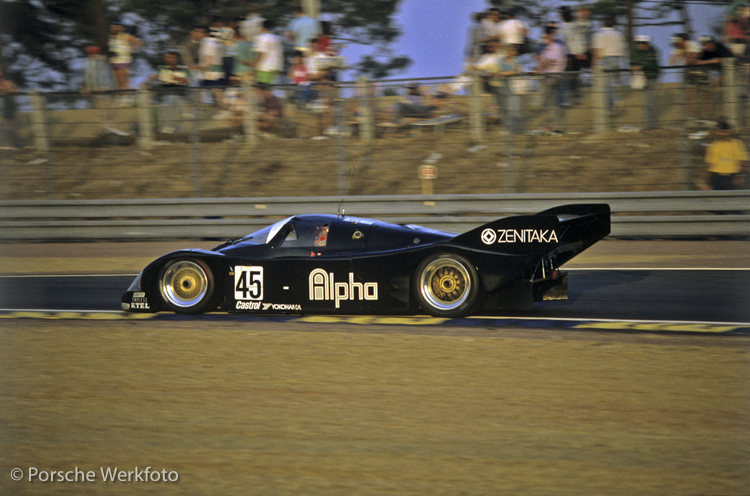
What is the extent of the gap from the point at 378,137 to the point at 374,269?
5.87 m

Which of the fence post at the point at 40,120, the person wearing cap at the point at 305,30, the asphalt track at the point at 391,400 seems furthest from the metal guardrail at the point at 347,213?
the asphalt track at the point at 391,400

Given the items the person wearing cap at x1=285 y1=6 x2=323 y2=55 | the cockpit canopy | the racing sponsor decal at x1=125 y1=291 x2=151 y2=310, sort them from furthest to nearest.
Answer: the person wearing cap at x1=285 y1=6 x2=323 y2=55
the racing sponsor decal at x1=125 y1=291 x2=151 y2=310
the cockpit canopy

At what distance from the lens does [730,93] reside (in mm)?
10992

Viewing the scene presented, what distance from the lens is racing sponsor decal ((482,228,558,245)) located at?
6.41 metres

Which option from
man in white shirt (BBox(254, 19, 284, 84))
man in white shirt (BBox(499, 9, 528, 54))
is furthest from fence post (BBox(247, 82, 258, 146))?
man in white shirt (BBox(499, 9, 528, 54))

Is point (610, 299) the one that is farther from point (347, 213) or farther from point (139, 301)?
point (347, 213)

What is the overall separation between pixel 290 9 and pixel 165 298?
14.5 m

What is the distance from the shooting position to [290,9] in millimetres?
20172

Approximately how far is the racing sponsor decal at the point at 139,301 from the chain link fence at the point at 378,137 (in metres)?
5.42

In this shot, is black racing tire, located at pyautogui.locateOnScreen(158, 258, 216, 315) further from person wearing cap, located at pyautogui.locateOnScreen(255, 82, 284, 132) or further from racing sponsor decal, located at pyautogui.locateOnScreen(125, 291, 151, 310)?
person wearing cap, located at pyautogui.locateOnScreen(255, 82, 284, 132)

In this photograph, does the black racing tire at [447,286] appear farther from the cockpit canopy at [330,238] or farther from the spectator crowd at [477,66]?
the spectator crowd at [477,66]

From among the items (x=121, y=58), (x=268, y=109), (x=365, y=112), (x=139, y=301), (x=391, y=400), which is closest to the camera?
(x=391, y=400)

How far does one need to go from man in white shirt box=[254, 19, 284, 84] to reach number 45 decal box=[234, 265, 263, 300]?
23.3ft

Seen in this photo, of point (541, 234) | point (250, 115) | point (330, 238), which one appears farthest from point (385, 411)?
point (250, 115)
